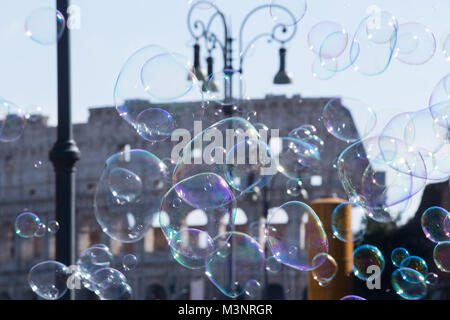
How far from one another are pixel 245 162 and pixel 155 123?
3.64ft

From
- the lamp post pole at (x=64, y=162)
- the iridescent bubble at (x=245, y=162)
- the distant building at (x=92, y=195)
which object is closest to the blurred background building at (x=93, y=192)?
the distant building at (x=92, y=195)

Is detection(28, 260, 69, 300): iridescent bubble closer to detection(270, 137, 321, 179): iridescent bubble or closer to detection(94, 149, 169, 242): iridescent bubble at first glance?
detection(94, 149, 169, 242): iridescent bubble

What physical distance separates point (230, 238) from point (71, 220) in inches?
138

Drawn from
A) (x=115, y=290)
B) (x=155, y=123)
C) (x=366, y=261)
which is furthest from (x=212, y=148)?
(x=366, y=261)

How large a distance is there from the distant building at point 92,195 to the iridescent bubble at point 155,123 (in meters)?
38.7

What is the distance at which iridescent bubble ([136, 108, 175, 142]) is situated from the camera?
976 cm

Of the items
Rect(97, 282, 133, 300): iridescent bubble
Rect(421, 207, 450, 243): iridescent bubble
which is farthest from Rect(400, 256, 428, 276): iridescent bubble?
Rect(97, 282, 133, 300): iridescent bubble

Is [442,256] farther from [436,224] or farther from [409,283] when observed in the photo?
[409,283]

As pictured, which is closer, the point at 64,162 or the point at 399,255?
the point at 64,162

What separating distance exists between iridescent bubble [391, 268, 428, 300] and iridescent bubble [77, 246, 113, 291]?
3.64 metres

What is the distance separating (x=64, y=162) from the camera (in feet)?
23.0

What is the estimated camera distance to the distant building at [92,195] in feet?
165
